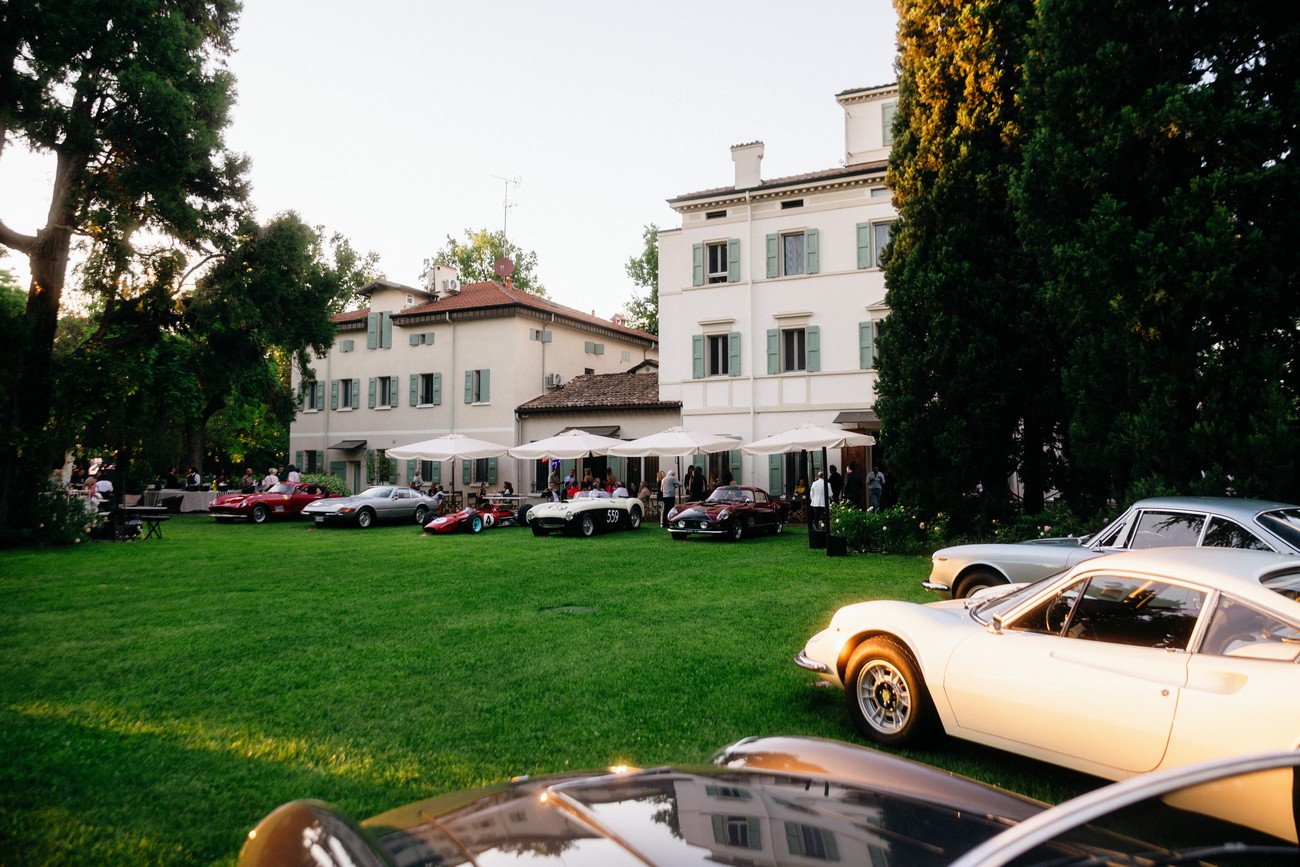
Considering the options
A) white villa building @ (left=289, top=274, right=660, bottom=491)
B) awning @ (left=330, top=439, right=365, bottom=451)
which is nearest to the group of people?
white villa building @ (left=289, top=274, right=660, bottom=491)

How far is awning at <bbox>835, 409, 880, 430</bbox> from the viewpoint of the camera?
2572 centimetres

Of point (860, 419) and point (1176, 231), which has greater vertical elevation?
point (1176, 231)

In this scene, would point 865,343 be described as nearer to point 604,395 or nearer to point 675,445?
point 675,445

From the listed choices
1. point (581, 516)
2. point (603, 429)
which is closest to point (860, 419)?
point (581, 516)

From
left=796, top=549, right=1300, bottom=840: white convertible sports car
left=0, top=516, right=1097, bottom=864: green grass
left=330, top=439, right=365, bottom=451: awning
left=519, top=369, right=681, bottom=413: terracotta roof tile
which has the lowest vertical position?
left=0, top=516, right=1097, bottom=864: green grass

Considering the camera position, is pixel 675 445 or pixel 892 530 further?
pixel 675 445

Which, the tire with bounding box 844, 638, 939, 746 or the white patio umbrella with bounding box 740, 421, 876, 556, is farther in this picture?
the white patio umbrella with bounding box 740, 421, 876, 556

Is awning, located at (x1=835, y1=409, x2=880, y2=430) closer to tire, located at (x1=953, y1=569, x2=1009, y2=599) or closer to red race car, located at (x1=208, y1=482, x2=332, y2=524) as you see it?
tire, located at (x1=953, y1=569, x2=1009, y2=599)

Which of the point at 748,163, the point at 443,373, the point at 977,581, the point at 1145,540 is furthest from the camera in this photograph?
the point at 443,373

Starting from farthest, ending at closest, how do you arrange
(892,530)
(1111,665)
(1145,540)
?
(892,530), (1145,540), (1111,665)

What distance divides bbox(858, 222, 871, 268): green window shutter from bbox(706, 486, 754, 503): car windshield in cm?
1033

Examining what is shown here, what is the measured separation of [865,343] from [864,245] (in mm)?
3384

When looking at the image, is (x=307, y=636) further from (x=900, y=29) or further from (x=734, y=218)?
(x=734, y=218)

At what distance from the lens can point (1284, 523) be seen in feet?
23.2
